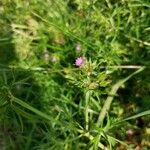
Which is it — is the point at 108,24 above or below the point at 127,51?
above

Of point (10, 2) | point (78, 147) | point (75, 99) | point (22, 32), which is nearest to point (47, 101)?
point (75, 99)

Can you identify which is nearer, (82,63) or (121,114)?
(82,63)

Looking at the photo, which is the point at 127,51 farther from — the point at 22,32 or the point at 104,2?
the point at 22,32

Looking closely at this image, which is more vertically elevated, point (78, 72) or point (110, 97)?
point (78, 72)

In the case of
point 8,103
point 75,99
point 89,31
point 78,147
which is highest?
point 89,31

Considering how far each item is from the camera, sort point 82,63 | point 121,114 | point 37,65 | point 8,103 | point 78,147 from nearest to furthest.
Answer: point 8,103 < point 82,63 < point 78,147 < point 121,114 < point 37,65

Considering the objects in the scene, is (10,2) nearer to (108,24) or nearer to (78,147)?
(108,24)

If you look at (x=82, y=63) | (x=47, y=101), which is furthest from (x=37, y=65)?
(x=82, y=63)

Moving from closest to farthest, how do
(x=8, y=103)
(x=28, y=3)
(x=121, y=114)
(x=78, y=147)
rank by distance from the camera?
(x=8, y=103)
(x=78, y=147)
(x=121, y=114)
(x=28, y=3)

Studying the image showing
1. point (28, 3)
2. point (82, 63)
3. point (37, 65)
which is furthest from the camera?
point (28, 3)
